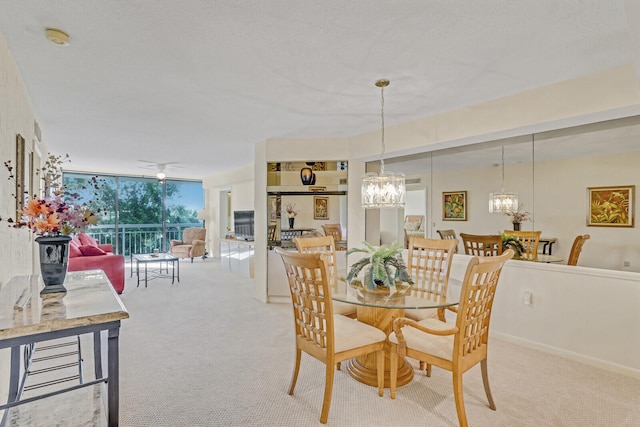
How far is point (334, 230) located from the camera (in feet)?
15.9

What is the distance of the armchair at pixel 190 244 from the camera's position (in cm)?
823

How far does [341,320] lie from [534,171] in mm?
2299

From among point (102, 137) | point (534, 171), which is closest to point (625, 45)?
point (534, 171)

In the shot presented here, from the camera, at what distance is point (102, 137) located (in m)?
4.79

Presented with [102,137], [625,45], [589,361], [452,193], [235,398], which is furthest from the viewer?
[102,137]

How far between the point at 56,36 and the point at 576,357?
4.51 m

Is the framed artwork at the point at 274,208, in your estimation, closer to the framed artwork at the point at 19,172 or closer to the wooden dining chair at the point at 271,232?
the wooden dining chair at the point at 271,232

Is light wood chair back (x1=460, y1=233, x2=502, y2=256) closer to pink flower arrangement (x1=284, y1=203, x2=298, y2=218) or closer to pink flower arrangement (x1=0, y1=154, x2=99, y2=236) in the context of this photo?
pink flower arrangement (x1=284, y1=203, x2=298, y2=218)

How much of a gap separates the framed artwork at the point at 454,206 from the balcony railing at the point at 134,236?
309 inches

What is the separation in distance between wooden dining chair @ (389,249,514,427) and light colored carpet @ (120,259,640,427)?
0.67 feet

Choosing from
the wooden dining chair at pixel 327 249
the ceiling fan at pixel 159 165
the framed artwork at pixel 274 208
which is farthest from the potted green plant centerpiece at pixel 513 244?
the ceiling fan at pixel 159 165

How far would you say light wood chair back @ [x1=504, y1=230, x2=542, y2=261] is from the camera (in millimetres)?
3196

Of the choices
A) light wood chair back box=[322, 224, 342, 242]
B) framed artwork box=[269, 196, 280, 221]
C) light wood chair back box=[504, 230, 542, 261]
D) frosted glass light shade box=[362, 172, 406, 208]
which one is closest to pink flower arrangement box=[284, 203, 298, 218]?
framed artwork box=[269, 196, 280, 221]

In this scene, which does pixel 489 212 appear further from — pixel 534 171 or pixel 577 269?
pixel 577 269
